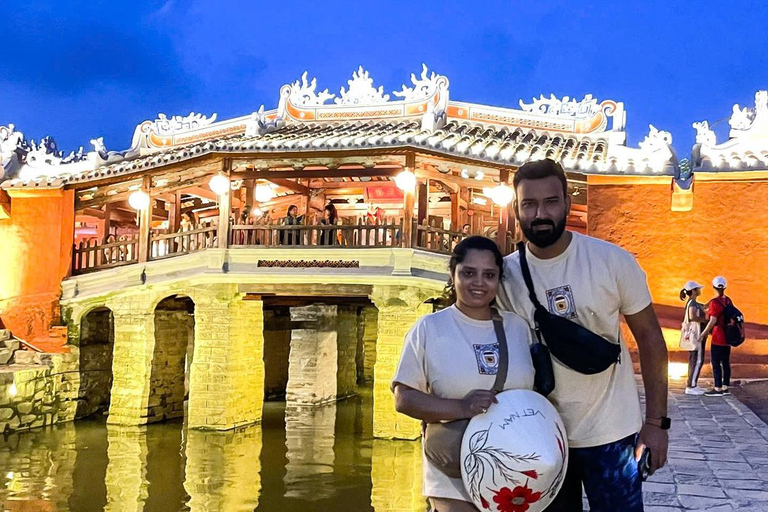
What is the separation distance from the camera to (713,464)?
611cm

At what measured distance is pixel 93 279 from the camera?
48.3ft

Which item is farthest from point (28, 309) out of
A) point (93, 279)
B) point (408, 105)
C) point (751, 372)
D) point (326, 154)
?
point (751, 372)

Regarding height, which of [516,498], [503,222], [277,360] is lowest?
[277,360]

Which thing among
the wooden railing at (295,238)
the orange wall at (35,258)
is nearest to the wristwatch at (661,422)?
the wooden railing at (295,238)

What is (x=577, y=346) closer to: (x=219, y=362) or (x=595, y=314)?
(x=595, y=314)

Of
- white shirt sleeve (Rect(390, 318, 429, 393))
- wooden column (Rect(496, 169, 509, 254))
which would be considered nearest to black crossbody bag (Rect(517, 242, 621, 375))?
white shirt sleeve (Rect(390, 318, 429, 393))

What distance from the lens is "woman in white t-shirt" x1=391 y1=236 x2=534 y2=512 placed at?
2777 millimetres

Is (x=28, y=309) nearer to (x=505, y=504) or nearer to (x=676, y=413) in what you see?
(x=676, y=413)

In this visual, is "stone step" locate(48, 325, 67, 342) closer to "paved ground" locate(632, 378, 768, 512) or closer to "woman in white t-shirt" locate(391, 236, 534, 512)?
"paved ground" locate(632, 378, 768, 512)

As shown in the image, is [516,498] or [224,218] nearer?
[516,498]

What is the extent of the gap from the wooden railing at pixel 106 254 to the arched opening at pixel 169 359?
1243mm

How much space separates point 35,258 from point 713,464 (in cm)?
1423

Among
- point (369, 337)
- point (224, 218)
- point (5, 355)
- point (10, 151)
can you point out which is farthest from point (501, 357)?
point (369, 337)

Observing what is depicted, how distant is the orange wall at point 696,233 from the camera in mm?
12734
